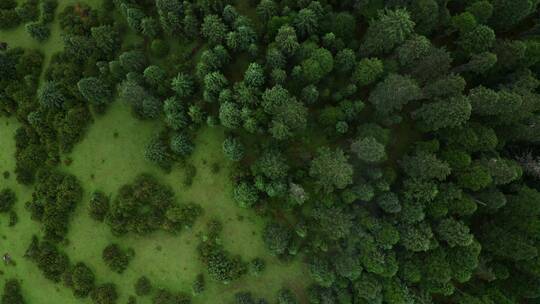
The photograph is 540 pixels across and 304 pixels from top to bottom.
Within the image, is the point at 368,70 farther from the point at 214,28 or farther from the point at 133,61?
the point at 133,61

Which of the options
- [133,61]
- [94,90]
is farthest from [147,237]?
[133,61]

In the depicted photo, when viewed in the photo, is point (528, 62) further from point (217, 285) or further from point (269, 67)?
point (217, 285)

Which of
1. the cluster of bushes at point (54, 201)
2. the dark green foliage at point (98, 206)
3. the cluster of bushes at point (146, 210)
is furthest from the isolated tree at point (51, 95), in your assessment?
the cluster of bushes at point (146, 210)

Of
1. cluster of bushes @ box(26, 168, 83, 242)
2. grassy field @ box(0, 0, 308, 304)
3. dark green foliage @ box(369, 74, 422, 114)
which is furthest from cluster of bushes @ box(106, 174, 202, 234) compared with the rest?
dark green foliage @ box(369, 74, 422, 114)

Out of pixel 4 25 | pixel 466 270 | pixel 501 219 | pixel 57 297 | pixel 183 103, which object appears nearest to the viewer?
pixel 466 270

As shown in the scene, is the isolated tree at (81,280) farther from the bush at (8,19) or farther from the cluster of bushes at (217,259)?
the bush at (8,19)

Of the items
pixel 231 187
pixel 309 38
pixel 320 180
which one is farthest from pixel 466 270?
pixel 309 38
